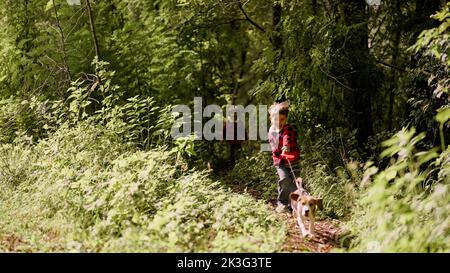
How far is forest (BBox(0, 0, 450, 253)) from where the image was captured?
601 centimetres

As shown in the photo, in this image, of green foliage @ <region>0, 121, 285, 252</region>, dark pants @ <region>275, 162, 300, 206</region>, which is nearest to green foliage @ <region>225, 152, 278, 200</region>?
dark pants @ <region>275, 162, 300, 206</region>

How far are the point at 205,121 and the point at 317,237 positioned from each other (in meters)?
8.27

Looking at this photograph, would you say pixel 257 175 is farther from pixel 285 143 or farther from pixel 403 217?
pixel 403 217

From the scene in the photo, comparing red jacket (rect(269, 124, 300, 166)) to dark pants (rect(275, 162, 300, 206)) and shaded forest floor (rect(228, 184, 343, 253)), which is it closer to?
dark pants (rect(275, 162, 300, 206))

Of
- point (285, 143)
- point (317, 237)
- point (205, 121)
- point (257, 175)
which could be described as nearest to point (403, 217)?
point (317, 237)

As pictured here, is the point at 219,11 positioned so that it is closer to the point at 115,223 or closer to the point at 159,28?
the point at 159,28

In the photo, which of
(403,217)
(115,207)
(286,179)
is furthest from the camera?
(286,179)

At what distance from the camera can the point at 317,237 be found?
7203mm

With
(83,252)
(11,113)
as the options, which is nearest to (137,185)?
(83,252)

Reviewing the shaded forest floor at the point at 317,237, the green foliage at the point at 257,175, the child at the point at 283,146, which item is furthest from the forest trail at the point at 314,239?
the green foliage at the point at 257,175

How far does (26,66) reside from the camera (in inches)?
472

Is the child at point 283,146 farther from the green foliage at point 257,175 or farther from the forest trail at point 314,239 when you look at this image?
the green foliage at point 257,175

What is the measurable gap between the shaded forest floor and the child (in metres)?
0.43

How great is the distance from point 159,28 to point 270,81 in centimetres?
297
